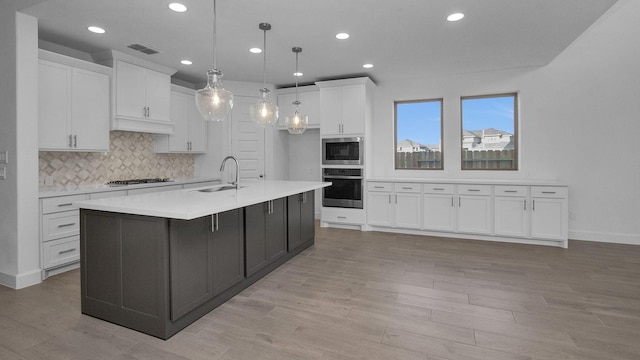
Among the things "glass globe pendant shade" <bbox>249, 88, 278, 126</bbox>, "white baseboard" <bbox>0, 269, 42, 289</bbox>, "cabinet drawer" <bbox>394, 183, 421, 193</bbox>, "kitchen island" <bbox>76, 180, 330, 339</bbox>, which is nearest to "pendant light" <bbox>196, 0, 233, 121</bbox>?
"glass globe pendant shade" <bbox>249, 88, 278, 126</bbox>

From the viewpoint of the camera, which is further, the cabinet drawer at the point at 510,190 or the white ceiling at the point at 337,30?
the cabinet drawer at the point at 510,190

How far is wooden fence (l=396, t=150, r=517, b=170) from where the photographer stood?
528 cm

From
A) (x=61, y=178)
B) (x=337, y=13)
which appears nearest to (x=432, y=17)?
(x=337, y=13)

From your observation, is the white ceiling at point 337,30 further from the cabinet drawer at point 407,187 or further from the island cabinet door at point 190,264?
the island cabinet door at point 190,264

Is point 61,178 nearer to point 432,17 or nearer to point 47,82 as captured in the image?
point 47,82

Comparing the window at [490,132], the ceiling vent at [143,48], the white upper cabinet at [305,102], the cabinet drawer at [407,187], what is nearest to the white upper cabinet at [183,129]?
the ceiling vent at [143,48]

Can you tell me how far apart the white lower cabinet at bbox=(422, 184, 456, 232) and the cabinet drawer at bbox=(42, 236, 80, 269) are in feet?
15.2

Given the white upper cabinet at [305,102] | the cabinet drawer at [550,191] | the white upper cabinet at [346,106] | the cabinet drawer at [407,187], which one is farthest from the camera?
the white upper cabinet at [305,102]

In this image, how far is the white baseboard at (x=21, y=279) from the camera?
3.06 m

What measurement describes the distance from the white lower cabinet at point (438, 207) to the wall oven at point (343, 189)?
3.47ft

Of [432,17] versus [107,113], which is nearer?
[432,17]

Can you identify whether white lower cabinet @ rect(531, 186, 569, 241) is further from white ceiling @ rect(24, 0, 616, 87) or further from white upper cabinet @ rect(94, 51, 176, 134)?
white upper cabinet @ rect(94, 51, 176, 134)

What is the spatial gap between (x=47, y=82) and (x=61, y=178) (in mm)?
1191

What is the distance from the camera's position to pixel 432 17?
3.27 meters
